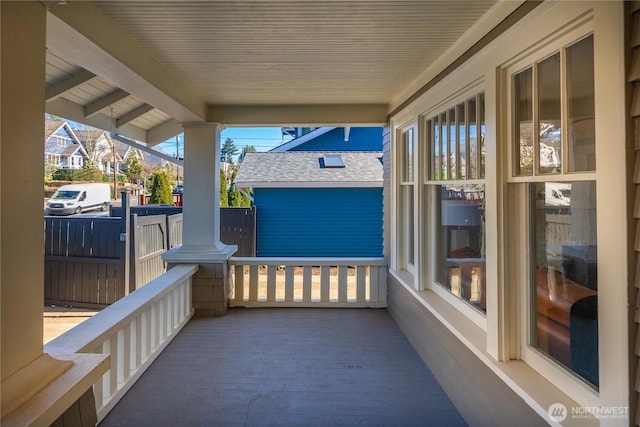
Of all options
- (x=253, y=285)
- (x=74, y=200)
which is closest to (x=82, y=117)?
(x=253, y=285)

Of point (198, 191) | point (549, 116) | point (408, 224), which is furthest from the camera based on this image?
point (198, 191)

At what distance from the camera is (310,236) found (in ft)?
25.1

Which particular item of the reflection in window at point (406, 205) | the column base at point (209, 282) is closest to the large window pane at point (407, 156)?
the reflection in window at point (406, 205)

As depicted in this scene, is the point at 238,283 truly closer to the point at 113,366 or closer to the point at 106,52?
the point at 113,366

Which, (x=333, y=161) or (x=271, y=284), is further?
(x=333, y=161)

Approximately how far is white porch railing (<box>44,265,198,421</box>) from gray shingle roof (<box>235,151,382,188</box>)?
164 inches

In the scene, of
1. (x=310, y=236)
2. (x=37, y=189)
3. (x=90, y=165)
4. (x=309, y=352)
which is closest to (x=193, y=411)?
(x=309, y=352)

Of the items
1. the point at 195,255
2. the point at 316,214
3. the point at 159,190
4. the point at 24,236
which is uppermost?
the point at 159,190

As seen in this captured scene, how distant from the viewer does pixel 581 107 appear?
129 cm

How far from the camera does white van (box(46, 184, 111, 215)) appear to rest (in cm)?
1309

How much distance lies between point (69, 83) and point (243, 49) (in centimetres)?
139

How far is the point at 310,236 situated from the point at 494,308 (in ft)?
19.6

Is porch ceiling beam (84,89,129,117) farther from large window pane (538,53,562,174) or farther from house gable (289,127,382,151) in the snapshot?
house gable (289,127,382,151)

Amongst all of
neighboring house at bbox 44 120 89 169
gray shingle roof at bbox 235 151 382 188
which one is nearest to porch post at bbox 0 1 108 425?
gray shingle roof at bbox 235 151 382 188
